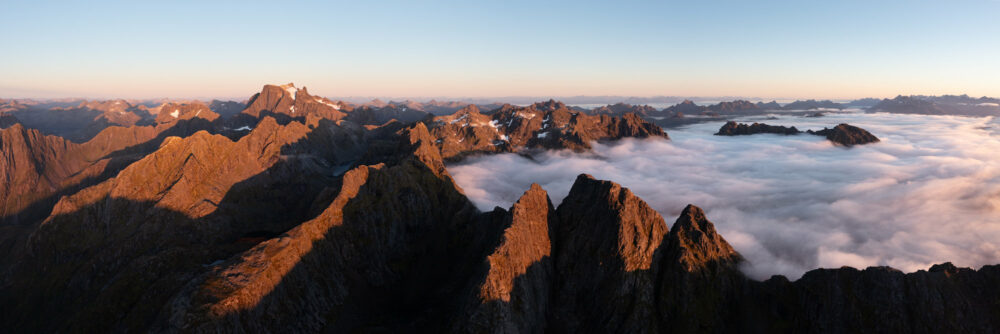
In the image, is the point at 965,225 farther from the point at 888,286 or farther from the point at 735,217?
the point at 888,286

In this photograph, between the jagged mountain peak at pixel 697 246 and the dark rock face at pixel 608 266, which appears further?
the jagged mountain peak at pixel 697 246

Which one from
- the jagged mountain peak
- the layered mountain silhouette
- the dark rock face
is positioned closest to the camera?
the layered mountain silhouette

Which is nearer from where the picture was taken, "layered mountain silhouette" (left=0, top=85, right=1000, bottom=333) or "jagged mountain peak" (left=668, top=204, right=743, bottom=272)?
"layered mountain silhouette" (left=0, top=85, right=1000, bottom=333)

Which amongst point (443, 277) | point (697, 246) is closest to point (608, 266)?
→ point (697, 246)

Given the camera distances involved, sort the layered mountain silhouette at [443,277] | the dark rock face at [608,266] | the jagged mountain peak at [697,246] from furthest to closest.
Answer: the jagged mountain peak at [697,246] < the dark rock face at [608,266] < the layered mountain silhouette at [443,277]

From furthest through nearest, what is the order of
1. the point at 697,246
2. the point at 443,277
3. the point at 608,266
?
the point at 443,277 < the point at 608,266 < the point at 697,246

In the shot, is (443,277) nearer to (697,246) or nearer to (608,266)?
(608,266)

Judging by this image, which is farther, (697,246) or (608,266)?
(608,266)

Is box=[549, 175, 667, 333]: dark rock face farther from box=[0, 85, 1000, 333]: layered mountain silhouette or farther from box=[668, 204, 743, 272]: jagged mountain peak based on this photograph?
box=[668, 204, 743, 272]: jagged mountain peak

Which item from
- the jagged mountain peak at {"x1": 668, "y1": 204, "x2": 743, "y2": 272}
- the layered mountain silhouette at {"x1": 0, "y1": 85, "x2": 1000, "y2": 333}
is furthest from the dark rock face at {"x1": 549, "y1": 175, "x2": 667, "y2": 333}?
the jagged mountain peak at {"x1": 668, "y1": 204, "x2": 743, "y2": 272}

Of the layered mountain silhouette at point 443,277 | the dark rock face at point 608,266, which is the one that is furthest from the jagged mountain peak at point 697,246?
the dark rock face at point 608,266

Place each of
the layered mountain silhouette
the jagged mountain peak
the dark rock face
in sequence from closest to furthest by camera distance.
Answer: the layered mountain silhouette < the dark rock face < the jagged mountain peak

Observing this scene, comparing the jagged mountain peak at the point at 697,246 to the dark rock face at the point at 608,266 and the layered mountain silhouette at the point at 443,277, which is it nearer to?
the layered mountain silhouette at the point at 443,277
